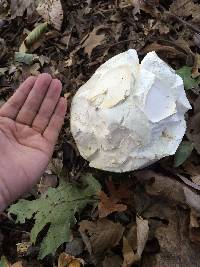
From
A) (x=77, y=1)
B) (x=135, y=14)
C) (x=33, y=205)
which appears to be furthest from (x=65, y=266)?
(x=77, y=1)

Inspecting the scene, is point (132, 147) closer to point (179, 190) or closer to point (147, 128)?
point (147, 128)

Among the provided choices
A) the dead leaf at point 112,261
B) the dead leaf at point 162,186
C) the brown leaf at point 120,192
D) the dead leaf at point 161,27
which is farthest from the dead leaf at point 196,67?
the dead leaf at point 112,261

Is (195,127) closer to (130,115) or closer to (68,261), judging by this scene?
(130,115)

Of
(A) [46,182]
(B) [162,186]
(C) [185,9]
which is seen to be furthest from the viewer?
(C) [185,9]

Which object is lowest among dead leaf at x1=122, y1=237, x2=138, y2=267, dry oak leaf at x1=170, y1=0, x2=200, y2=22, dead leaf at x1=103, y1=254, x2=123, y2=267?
dead leaf at x1=103, y1=254, x2=123, y2=267

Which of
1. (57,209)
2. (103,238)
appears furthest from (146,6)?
(103,238)

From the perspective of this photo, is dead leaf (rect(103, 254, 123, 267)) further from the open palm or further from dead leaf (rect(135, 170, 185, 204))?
the open palm

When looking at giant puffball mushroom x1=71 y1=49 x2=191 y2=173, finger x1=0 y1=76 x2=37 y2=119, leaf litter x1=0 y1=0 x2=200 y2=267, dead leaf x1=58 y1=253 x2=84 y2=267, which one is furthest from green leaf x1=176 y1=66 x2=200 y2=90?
dead leaf x1=58 y1=253 x2=84 y2=267

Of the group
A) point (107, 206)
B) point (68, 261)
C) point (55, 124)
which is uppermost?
point (55, 124)
